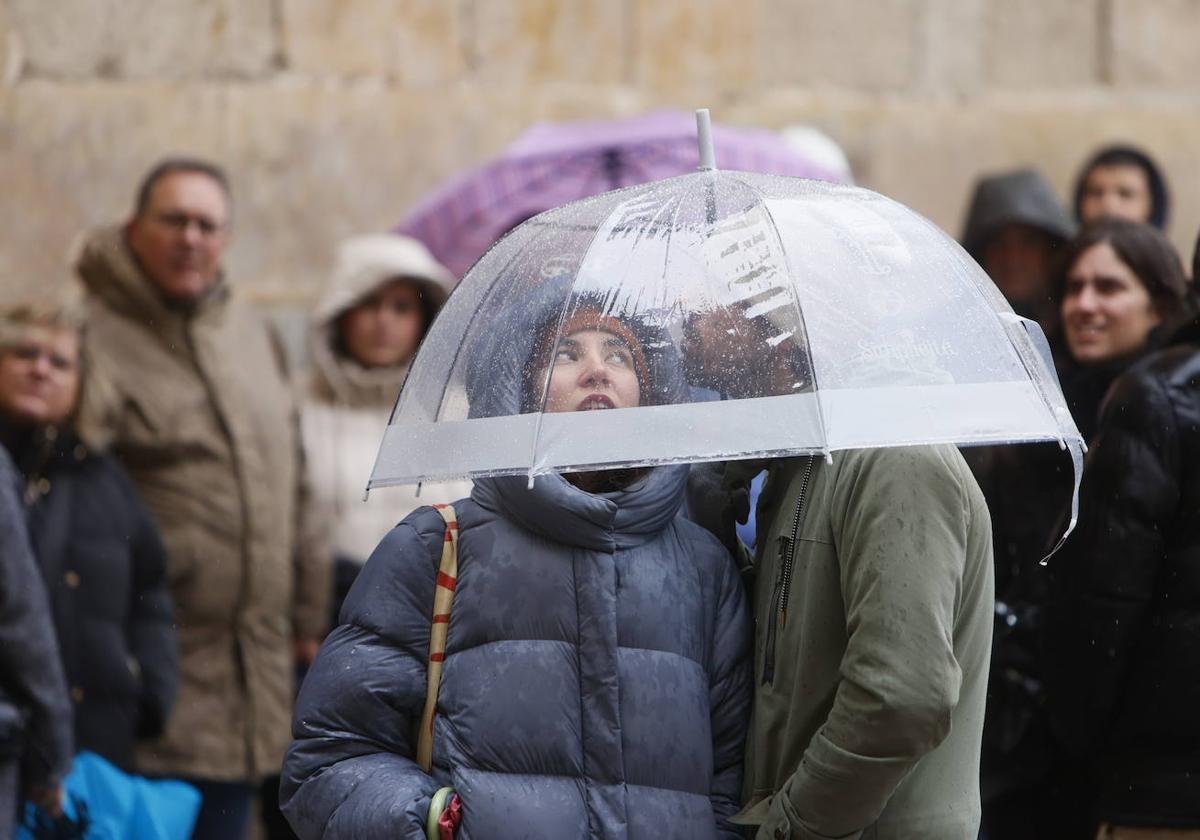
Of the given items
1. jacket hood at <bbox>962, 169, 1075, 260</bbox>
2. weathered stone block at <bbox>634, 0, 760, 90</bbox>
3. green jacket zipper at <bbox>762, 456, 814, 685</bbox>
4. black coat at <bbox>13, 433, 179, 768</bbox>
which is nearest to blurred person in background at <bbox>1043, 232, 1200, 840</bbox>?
green jacket zipper at <bbox>762, 456, 814, 685</bbox>

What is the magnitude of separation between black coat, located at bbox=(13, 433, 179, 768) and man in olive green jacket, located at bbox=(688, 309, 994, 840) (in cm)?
255

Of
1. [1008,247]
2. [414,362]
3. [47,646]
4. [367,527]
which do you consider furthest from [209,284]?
[414,362]

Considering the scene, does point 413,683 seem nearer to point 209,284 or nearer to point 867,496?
point 867,496

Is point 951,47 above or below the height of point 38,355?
above

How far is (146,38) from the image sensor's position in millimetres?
7109

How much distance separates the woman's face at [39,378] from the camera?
5.46 meters

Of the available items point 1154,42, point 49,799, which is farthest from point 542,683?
point 1154,42

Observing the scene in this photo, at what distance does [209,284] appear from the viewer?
6.05 m

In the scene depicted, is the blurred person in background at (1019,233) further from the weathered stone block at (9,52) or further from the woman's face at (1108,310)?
the weathered stone block at (9,52)

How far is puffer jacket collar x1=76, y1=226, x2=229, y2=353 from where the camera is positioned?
5926mm

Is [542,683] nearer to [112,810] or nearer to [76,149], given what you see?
[112,810]

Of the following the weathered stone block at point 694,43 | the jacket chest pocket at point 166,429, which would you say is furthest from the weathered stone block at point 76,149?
the weathered stone block at point 694,43

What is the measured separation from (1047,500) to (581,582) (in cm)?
204

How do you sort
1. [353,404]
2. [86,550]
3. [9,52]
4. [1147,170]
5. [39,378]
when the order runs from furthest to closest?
[9,52]
[1147,170]
[353,404]
[39,378]
[86,550]
